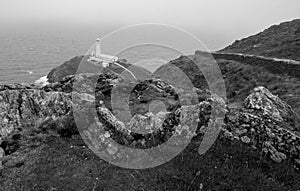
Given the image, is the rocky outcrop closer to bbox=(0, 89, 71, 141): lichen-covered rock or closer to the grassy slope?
bbox=(0, 89, 71, 141): lichen-covered rock

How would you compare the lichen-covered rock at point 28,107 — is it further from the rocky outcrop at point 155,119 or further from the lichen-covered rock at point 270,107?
the lichen-covered rock at point 270,107

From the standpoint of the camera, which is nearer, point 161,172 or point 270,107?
point 161,172

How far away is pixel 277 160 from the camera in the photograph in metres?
13.9

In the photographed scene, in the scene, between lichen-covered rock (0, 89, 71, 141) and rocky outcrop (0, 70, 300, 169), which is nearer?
rocky outcrop (0, 70, 300, 169)

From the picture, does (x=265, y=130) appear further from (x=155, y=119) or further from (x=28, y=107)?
(x=28, y=107)

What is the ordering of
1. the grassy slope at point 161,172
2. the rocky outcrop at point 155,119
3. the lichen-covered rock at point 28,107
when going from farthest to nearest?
the lichen-covered rock at point 28,107 → the rocky outcrop at point 155,119 → the grassy slope at point 161,172

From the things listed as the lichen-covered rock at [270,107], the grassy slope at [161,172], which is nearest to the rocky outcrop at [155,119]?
the lichen-covered rock at [270,107]

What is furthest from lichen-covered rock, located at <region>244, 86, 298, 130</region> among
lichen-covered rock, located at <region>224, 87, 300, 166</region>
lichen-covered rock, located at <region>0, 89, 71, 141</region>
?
lichen-covered rock, located at <region>0, 89, 71, 141</region>

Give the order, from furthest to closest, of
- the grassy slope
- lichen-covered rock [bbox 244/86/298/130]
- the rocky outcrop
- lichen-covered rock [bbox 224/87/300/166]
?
lichen-covered rock [bbox 244/86/298/130] < the rocky outcrop < lichen-covered rock [bbox 224/87/300/166] < the grassy slope

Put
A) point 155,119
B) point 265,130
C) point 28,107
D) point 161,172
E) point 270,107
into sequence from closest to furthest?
1. point 161,172
2. point 265,130
3. point 155,119
4. point 270,107
5. point 28,107

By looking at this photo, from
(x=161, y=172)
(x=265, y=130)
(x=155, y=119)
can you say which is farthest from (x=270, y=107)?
Answer: (x=161, y=172)

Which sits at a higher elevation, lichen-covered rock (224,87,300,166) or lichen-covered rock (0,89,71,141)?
lichen-covered rock (224,87,300,166)

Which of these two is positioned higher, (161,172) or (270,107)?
(270,107)

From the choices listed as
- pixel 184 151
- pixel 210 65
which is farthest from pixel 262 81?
pixel 184 151
